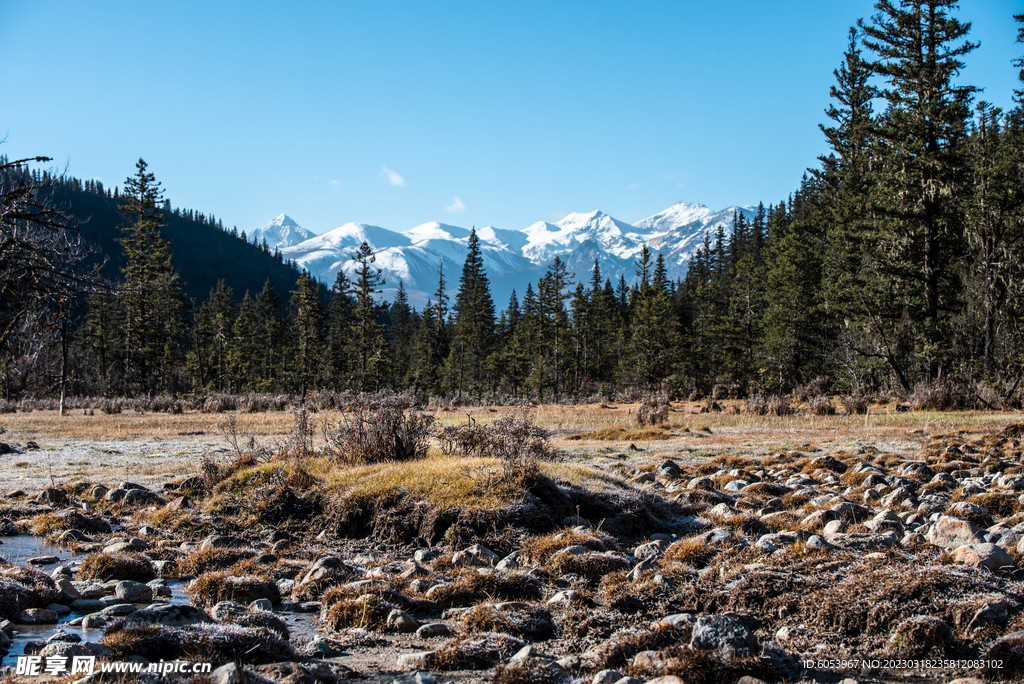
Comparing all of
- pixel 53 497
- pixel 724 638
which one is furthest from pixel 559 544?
pixel 53 497

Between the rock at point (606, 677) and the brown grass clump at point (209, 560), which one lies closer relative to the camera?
the rock at point (606, 677)

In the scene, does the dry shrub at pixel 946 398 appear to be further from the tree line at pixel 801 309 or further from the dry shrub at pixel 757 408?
Answer: the dry shrub at pixel 757 408

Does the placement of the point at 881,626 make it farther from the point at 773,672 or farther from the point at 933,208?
the point at 933,208

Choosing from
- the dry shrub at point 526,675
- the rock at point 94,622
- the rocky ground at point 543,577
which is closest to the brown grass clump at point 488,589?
the rocky ground at point 543,577

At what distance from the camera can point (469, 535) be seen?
7.26 m

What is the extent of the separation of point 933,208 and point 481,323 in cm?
4267

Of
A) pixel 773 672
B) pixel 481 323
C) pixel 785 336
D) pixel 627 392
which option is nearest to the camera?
pixel 773 672

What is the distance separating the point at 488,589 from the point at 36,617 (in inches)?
137

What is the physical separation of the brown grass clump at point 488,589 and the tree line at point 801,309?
19.9ft

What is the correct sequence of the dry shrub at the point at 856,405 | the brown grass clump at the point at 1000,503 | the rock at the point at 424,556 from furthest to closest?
the dry shrub at the point at 856,405 → the brown grass clump at the point at 1000,503 → the rock at the point at 424,556

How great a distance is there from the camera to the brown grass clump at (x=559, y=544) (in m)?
6.47

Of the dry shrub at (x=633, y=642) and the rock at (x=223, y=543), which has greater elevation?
the dry shrub at (x=633, y=642)

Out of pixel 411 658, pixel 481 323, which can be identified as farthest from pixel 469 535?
pixel 481 323

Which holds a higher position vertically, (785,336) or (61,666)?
(785,336)
